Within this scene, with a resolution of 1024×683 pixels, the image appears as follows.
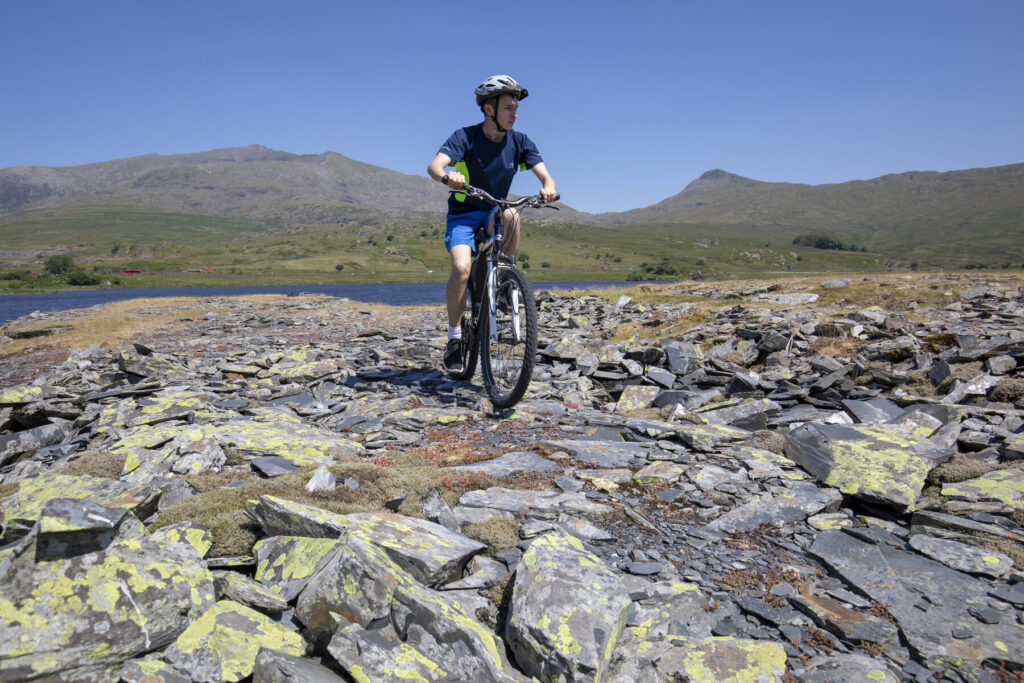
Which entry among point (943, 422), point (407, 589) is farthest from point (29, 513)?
point (943, 422)

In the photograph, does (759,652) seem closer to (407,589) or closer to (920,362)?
(407,589)

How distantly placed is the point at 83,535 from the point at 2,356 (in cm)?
2386

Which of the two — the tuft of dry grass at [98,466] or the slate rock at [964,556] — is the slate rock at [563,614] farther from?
the tuft of dry grass at [98,466]

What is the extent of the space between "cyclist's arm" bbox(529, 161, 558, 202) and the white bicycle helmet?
1187 millimetres

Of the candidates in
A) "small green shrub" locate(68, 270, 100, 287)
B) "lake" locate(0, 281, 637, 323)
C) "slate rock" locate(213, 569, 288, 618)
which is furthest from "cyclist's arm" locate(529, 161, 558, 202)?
"small green shrub" locate(68, 270, 100, 287)

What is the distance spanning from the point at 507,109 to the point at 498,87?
33cm

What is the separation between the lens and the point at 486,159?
26.2 feet

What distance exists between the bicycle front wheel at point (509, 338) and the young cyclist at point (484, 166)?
634mm

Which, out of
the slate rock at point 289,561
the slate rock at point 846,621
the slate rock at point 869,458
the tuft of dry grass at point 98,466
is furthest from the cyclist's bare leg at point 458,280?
the slate rock at point 846,621

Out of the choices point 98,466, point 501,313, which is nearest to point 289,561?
point 98,466

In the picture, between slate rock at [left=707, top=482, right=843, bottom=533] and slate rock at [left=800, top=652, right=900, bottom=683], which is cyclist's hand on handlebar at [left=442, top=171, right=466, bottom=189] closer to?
slate rock at [left=707, top=482, right=843, bottom=533]

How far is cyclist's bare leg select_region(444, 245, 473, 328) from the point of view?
8211 mm

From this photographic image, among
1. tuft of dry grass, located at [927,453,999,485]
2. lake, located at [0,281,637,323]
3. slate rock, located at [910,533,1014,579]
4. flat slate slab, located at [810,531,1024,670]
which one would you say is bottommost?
lake, located at [0,281,637,323]

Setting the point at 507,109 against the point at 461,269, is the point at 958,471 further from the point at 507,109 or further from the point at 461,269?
the point at 507,109
